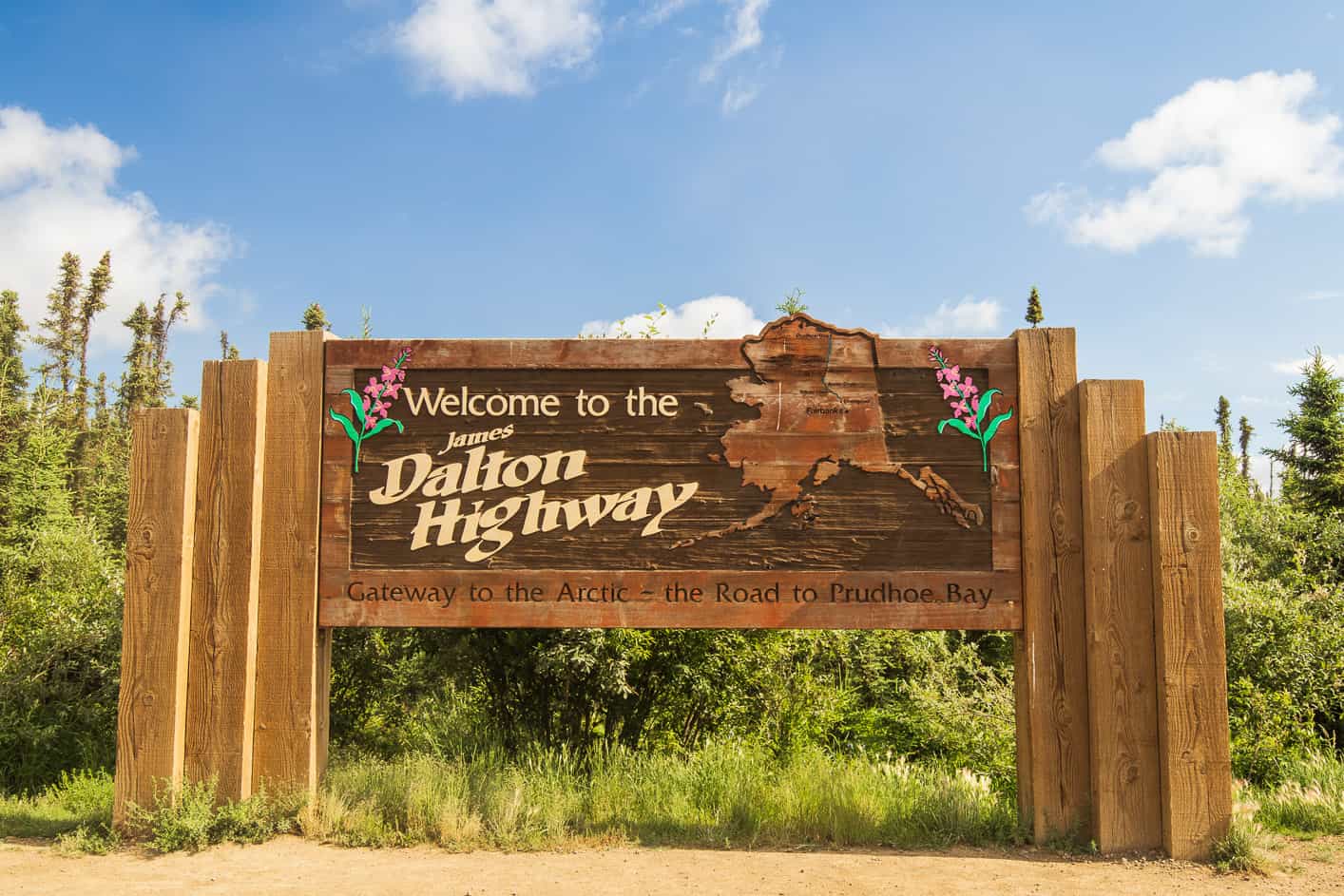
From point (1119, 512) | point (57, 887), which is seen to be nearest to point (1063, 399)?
point (1119, 512)

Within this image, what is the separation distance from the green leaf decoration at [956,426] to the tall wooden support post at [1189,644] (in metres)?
1.11

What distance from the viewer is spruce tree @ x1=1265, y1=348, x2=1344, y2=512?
1675cm

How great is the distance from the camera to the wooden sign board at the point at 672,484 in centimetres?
596

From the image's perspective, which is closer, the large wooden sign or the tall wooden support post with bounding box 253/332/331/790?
the large wooden sign

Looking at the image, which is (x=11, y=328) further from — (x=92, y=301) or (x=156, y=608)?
(x=156, y=608)

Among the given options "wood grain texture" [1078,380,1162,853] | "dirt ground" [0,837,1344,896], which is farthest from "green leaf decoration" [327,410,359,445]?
"wood grain texture" [1078,380,1162,853]

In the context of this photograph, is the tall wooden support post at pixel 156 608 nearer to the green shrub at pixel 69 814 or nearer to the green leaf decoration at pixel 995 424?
the green shrub at pixel 69 814

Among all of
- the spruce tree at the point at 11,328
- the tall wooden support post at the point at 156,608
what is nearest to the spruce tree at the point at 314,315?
the spruce tree at the point at 11,328

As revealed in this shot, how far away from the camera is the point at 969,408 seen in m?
6.09

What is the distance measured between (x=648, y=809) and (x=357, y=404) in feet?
11.1

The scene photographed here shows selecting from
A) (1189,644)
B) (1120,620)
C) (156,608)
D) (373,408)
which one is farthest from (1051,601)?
(156,608)

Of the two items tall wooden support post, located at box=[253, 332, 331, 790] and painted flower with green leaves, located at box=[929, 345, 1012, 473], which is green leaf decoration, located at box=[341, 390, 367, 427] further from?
Result: painted flower with green leaves, located at box=[929, 345, 1012, 473]

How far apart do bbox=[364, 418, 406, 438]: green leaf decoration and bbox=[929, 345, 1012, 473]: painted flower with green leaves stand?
367 centimetres

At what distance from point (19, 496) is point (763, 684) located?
48.8 ft
